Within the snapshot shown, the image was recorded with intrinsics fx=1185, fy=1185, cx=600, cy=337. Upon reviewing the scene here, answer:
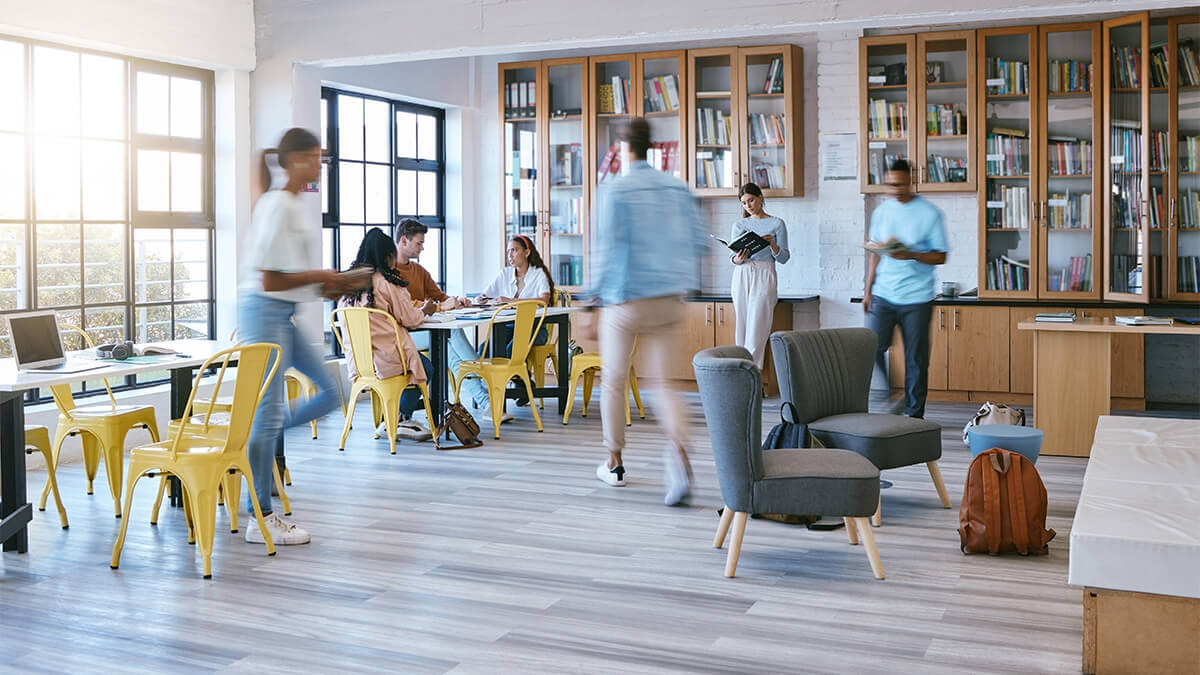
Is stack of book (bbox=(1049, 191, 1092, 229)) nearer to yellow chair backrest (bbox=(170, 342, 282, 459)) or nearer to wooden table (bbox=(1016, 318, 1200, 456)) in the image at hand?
wooden table (bbox=(1016, 318, 1200, 456))

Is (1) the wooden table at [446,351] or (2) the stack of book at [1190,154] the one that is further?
(2) the stack of book at [1190,154]

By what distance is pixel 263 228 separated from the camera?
4.86 meters

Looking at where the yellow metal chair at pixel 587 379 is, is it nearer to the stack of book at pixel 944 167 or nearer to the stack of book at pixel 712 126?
the stack of book at pixel 712 126

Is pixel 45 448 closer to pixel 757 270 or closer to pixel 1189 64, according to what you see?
pixel 757 270

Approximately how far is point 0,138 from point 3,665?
430 centimetres

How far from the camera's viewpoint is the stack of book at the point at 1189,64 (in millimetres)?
8609

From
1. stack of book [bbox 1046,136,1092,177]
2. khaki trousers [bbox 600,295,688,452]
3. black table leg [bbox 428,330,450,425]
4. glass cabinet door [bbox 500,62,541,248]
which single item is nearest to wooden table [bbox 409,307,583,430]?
black table leg [bbox 428,330,450,425]

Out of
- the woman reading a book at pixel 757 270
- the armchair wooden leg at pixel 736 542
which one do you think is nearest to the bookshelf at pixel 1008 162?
the woman reading a book at pixel 757 270

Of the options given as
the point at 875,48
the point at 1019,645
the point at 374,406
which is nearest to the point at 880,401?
the point at 875,48

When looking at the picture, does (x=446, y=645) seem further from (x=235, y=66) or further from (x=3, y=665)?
(x=235, y=66)

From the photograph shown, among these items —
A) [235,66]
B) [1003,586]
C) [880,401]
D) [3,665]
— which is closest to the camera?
[3,665]

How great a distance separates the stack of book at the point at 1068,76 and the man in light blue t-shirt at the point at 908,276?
2435mm

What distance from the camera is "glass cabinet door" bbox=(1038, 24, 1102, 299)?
29.7 feet

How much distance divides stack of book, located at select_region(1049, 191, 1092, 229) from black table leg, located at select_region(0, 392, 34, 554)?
7.41m
